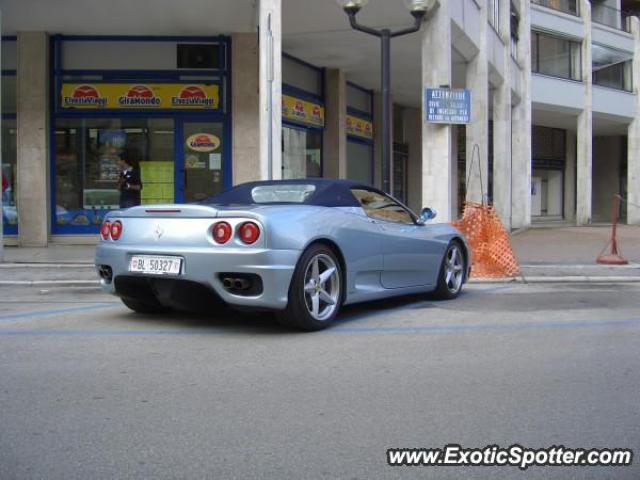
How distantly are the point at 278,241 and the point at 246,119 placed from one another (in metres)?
10.4

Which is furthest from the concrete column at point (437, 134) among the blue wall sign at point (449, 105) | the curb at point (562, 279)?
the curb at point (562, 279)

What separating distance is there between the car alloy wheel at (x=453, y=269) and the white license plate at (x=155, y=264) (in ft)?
11.4

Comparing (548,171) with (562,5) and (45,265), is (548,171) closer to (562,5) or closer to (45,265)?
(562,5)

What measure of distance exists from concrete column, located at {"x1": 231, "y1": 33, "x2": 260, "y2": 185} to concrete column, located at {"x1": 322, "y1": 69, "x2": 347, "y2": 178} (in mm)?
3805

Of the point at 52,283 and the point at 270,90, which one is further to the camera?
the point at 270,90

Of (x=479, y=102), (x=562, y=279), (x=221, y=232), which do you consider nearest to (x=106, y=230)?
(x=221, y=232)

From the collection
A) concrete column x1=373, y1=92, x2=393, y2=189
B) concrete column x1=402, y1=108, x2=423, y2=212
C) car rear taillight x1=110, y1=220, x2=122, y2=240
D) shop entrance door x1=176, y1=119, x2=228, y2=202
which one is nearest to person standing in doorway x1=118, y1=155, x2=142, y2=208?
shop entrance door x1=176, y1=119, x2=228, y2=202

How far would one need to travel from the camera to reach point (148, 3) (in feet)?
45.3

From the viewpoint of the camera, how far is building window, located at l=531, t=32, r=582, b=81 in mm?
27500

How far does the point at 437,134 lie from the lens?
1374 cm

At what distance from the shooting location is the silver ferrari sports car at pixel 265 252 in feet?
19.3

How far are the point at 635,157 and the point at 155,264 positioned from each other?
2851 cm

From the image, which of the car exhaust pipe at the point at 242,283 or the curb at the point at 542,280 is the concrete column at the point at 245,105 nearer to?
the curb at the point at 542,280

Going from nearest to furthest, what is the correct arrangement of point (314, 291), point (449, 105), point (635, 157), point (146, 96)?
1. point (314, 291)
2. point (449, 105)
3. point (146, 96)
4. point (635, 157)
